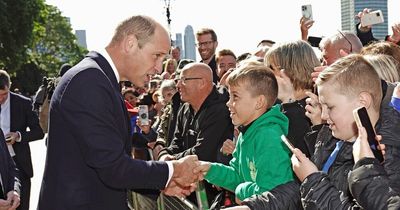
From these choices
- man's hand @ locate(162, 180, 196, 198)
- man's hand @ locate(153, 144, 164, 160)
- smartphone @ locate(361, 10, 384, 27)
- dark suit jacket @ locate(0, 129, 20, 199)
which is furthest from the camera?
man's hand @ locate(153, 144, 164, 160)

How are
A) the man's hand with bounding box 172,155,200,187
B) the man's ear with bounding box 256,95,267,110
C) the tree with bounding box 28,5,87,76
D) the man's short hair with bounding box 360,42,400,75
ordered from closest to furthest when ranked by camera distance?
the man's hand with bounding box 172,155,200,187, the man's ear with bounding box 256,95,267,110, the man's short hair with bounding box 360,42,400,75, the tree with bounding box 28,5,87,76

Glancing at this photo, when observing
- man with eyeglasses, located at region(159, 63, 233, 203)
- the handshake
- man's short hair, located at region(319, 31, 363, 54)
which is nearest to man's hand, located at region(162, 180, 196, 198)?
the handshake

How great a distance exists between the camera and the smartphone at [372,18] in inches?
242

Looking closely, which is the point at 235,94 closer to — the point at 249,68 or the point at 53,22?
the point at 249,68

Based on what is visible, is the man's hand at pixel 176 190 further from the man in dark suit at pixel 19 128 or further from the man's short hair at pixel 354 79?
the man in dark suit at pixel 19 128

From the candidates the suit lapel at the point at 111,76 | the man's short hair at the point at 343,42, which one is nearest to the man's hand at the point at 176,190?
the suit lapel at the point at 111,76

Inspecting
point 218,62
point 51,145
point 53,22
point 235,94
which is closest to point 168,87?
point 218,62

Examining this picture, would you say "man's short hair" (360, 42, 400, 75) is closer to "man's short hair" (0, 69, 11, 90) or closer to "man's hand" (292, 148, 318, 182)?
"man's hand" (292, 148, 318, 182)

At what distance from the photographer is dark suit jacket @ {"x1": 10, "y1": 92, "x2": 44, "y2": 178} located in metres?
7.18

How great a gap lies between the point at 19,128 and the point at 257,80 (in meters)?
4.32

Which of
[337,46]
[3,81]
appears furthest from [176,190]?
[3,81]

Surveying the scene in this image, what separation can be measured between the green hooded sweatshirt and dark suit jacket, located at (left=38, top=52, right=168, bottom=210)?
58 cm

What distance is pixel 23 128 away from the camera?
7.38 meters

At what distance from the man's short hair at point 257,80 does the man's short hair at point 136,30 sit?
26.4 inches
